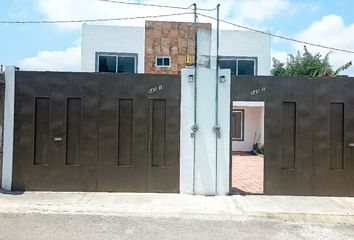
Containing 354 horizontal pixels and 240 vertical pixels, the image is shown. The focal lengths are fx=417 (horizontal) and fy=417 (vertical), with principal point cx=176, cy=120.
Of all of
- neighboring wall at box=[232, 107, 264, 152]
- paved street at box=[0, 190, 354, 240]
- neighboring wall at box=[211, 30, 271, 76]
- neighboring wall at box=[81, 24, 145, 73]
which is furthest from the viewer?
neighboring wall at box=[232, 107, 264, 152]

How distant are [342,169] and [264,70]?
489 inches

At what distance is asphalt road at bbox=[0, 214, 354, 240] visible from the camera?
6688 mm

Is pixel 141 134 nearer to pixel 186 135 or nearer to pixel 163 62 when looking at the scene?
pixel 186 135

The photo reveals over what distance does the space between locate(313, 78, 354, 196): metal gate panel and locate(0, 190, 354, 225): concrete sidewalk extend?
1.35 ft

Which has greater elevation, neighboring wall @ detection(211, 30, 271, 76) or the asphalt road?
neighboring wall @ detection(211, 30, 271, 76)

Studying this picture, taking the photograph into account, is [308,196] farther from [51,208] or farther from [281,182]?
[51,208]

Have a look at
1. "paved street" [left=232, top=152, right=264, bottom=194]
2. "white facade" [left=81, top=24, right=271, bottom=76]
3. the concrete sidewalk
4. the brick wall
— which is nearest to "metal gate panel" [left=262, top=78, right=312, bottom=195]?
the concrete sidewalk

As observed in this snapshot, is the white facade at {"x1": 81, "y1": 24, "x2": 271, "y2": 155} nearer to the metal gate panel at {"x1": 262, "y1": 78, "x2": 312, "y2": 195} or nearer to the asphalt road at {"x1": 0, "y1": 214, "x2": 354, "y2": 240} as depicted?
the metal gate panel at {"x1": 262, "y1": 78, "x2": 312, "y2": 195}

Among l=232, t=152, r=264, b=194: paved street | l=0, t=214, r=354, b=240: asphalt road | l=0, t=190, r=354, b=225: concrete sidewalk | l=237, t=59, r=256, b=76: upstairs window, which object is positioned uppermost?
l=237, t=59, r=256, b=76: upstairs window

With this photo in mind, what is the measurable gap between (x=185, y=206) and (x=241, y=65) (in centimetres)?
1442

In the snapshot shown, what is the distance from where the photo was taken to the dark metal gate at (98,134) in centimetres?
1002

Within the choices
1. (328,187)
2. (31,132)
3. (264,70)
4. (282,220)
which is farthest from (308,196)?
(264,70)

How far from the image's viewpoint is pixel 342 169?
1005 centimetres

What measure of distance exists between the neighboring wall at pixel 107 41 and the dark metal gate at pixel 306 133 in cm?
1240
